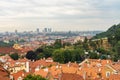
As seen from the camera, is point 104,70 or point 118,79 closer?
point 118,79

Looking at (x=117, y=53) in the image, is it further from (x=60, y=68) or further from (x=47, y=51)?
(x=60, y=68)

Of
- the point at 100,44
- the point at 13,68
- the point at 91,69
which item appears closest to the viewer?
the point at 91,69

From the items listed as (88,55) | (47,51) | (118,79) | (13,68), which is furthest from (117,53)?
(118,79)

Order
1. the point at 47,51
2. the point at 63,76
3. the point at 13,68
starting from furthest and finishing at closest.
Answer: the point at 47,51 → the point at 13,68 → the point at 63,76

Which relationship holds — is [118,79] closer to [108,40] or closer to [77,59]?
[77,59]

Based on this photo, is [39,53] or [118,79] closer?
[118,79]

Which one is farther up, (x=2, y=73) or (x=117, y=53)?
(x=2, y=73)

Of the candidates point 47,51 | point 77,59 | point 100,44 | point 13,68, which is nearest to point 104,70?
point 13,68

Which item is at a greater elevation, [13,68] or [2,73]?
[2,73]

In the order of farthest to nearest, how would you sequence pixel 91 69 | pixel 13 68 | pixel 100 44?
pixel 100 44
pixel 13 68
pixel 91 69
